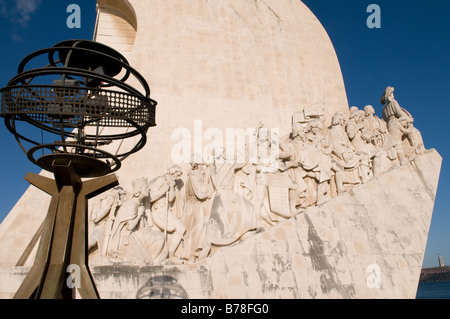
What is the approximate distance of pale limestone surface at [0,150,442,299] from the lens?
4607 mm

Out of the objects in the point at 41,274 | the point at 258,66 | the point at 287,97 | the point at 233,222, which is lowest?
the point at 41,274

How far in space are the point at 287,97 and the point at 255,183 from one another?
13.3ft

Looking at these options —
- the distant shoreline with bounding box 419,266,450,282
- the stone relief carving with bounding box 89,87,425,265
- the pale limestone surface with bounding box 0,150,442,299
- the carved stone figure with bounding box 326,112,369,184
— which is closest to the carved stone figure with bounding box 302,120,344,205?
the stone relief carving with bounding box 89,87,425,265

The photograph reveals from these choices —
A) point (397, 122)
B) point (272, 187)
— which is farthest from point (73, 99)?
point (397, 122)

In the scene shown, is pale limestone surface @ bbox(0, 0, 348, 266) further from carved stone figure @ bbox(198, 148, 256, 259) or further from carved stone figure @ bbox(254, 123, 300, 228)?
carved stone figure @ bbox(254, 123, 300, 228)

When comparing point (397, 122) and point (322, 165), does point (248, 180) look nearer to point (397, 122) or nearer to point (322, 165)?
point (322, 165)

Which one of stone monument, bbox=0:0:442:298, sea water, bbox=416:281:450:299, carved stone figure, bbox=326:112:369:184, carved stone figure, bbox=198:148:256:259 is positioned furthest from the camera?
sea water, bbox=416:281:450:299

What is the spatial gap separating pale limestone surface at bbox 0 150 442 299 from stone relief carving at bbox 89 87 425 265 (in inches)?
15.9

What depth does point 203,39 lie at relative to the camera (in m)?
9.59

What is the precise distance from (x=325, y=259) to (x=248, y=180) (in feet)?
5.41

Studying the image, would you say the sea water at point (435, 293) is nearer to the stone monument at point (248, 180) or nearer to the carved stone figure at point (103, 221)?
the stone monument at point (248, 180)

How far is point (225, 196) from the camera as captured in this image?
19.3 ft
